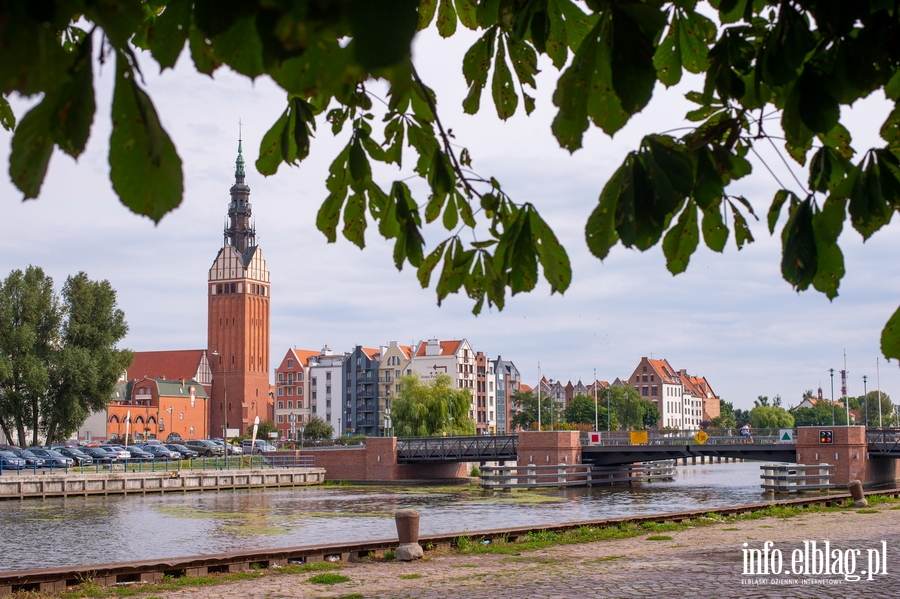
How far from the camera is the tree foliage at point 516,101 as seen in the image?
1.37 meters

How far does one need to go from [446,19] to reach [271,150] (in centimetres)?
135

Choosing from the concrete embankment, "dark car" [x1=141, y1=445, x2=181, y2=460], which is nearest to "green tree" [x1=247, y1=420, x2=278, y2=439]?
"dark car" [x1=141, y1=445, x2=181, y2=460]

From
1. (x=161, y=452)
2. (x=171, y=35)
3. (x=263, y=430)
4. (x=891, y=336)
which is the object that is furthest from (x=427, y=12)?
(x=263, y=430)

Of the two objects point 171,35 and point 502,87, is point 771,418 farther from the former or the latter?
point 171,35

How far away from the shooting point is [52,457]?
57625 millimetres

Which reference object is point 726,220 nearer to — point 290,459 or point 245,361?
point 290,459

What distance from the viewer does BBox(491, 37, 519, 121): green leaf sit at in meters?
3.70

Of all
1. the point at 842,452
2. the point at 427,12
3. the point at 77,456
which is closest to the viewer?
the point at 427,12

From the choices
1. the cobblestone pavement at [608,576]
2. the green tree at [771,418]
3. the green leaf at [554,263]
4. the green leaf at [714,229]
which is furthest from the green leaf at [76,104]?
the green tree at [771,418]

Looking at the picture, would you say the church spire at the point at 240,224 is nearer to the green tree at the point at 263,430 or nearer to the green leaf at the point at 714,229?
the green tree at the point at 263,430

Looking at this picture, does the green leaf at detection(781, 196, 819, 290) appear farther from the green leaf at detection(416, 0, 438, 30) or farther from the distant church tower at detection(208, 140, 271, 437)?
the distant church tower at detection(208, 140, 271, 437)

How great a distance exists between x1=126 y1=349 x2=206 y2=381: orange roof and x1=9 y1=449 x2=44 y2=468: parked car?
2305 inches

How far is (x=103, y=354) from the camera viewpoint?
64.2 metres

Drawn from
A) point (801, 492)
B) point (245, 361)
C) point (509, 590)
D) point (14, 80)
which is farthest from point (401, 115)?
point (245, 361)
